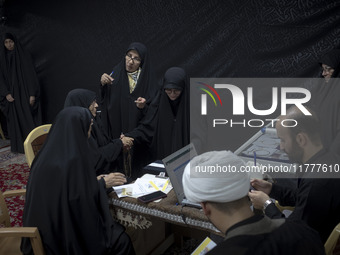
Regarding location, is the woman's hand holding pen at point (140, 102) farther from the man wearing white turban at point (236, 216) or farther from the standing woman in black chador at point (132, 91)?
the man wearing white turban at point (236, 216)

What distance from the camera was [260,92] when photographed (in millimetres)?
3705

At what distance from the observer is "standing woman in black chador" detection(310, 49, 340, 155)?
2.82m

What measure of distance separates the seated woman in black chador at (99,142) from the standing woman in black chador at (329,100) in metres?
1.74

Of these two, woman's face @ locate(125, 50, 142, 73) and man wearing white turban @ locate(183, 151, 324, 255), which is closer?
man wearing white turban @ locate(183, 151, 324, 255)

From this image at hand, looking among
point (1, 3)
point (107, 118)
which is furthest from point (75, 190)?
point (1, 3)

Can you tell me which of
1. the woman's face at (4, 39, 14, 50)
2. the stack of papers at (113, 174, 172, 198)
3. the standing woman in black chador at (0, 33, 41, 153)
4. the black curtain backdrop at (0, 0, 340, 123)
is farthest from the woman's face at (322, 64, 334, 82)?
the woman's face at (4, 39, 14, 50)

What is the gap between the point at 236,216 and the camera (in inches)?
46.4

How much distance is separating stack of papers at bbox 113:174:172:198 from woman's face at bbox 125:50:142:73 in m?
1.48

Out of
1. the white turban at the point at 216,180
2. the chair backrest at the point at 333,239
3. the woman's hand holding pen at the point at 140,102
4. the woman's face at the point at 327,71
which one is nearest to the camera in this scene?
the white turban at the point at 216,180

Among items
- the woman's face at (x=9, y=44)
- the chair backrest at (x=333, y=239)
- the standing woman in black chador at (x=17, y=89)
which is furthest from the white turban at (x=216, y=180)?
the woman's face at (x=9, y=44)

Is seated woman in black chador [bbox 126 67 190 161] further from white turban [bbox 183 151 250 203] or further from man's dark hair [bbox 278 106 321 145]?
white turban [bbox 183 151 250 203]

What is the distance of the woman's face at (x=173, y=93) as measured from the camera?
298 cm

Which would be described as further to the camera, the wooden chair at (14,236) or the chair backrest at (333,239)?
the wooden chair at (14,236)

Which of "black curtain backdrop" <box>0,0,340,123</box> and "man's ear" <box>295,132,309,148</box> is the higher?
"black curtain backdrop" <box>0,0,340,123</box>
